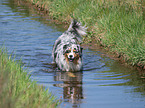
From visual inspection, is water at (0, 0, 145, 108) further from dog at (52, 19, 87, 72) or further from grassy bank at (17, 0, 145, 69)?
grassy bank at (17, 0, 145, 69)

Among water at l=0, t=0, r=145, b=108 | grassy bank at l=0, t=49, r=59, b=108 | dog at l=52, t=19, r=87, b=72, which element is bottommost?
water at l=0, t=0, r=145, b=108

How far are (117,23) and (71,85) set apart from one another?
3887 mm

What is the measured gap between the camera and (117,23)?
11133mm

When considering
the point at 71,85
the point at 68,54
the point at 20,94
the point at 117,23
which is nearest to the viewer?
the point at 20,94

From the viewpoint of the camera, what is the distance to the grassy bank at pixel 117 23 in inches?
370

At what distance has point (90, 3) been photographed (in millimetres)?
14391

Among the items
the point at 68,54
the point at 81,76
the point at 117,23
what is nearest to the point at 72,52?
the point at 68,54

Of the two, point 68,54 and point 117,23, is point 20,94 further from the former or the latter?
point 117,23

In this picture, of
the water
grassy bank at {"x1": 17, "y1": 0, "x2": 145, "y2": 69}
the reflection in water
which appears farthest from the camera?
grassy bank at {"x1": 17, "y1": 0, "x2": 145, "y2": 69}

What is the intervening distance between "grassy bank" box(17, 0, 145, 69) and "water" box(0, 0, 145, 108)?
416mm

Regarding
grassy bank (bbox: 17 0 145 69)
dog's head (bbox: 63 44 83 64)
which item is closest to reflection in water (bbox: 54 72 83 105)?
dog's head (bbox: 63 44 83 64)

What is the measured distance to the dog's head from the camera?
8673 mm

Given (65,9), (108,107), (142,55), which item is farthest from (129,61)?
(65,9)

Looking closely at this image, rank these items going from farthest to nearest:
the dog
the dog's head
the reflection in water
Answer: the dog < the dog's head < the reflection in water
